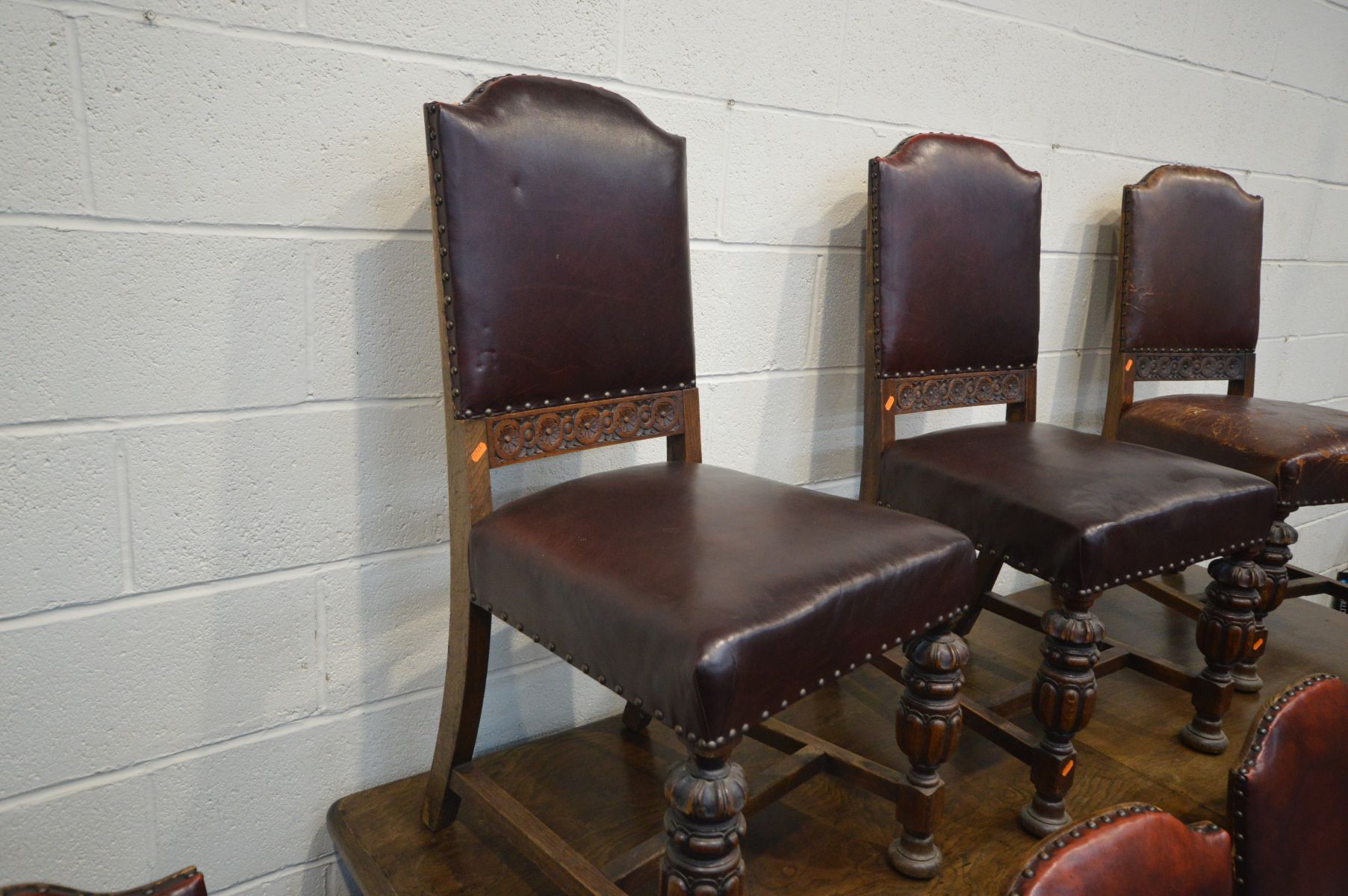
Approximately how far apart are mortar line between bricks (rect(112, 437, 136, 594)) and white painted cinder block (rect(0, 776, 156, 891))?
0.70 ft

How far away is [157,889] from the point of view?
790mm

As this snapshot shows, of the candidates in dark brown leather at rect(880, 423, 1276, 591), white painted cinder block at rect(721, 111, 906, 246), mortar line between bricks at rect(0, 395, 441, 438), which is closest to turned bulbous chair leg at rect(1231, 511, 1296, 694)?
dark brown leather at rect(880, 423, 1276, 591)

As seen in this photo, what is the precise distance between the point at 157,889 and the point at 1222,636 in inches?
58.4

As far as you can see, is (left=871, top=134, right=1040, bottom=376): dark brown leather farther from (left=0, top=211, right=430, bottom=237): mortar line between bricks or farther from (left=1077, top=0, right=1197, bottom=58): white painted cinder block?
(left=0, top=211, right=430, bottom=237): mortar line between bricks

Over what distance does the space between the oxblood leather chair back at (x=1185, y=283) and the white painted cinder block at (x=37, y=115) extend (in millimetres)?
1873

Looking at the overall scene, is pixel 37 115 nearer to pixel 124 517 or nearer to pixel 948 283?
pixel 124 517

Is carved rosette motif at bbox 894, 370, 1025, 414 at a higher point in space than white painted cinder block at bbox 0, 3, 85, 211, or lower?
lower

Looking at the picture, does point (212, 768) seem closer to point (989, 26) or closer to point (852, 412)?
point (852, 412)

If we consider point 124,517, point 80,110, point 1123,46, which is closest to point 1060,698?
point 124,517

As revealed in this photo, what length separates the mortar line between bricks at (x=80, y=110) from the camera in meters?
0.96

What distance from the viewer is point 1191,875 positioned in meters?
0.75

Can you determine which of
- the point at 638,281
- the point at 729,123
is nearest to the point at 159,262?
the point at 638,281

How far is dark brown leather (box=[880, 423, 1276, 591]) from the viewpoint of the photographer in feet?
3.88

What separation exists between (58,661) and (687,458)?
84 cm
